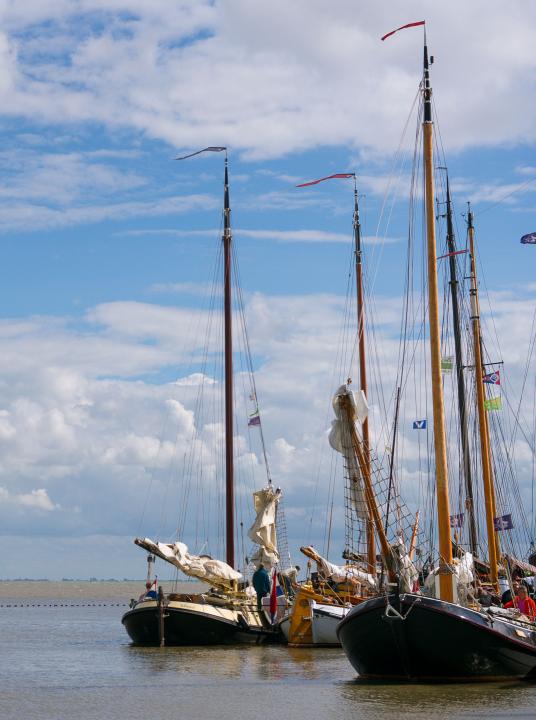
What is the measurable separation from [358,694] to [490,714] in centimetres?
403

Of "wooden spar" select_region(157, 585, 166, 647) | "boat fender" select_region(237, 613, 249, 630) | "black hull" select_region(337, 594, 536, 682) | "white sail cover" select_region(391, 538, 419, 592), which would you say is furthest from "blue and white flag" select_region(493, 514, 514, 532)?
"black hull" select_region(337, 594, 536, 682)

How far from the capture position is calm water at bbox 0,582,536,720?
2308 cm

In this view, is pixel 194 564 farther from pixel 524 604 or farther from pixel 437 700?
pixel 437 700

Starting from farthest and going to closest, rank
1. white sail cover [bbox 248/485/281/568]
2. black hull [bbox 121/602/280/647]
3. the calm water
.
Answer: white sail cover [bbox 248/485/281/568] < black hull [bbox 121/602/280/647] < the calm water

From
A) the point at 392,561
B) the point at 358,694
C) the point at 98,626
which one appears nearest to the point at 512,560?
the point at 392,561

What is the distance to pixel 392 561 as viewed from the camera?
2847 centimetres

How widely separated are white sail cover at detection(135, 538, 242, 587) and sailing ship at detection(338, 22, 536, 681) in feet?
48.9

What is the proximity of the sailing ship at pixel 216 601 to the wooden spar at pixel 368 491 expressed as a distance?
1223cm

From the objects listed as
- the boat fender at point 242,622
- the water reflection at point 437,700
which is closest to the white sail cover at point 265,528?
the boat fender at point 242,622

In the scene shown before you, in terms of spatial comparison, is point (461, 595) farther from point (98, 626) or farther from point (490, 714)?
point (98, 626)

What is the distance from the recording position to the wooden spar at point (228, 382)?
4641cm

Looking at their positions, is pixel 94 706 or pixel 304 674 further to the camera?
pixel 304 674

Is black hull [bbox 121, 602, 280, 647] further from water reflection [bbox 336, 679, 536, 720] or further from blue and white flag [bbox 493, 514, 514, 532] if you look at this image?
water reflection [bbox 336, 679, 536, 720]

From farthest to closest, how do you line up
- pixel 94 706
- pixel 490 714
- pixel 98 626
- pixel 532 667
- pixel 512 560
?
1. pixel 98 626
2. pixel 512 560
3. pixel 532 667
4. pixel 94 706
5. pixel 490 714
